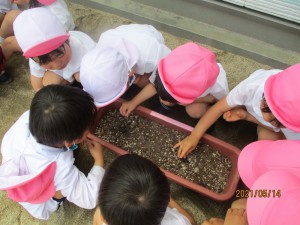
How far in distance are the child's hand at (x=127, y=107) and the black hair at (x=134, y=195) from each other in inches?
23.4

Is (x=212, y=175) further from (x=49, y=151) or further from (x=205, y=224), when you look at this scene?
(x=49, y=151)

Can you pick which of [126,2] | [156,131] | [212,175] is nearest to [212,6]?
[126,2]

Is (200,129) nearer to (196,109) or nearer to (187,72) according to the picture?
(196,109)

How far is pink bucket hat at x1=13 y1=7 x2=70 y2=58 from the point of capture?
1227 mm

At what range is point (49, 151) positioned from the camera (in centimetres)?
110

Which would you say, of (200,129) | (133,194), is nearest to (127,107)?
(200,129)

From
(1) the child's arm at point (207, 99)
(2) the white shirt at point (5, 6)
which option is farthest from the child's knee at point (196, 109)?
→ (2) the white shirt at point (5, 6)

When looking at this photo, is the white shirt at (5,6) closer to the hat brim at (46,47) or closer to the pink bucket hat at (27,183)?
the hat brim at (46,47)

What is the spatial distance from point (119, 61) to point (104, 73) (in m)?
0.08

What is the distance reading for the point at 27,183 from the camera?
39.9 inches

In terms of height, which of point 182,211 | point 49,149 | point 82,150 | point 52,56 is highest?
point 52,56

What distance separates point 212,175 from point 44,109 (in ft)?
2.47

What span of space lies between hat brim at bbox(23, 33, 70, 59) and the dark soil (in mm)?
427

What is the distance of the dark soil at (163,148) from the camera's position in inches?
53.9
